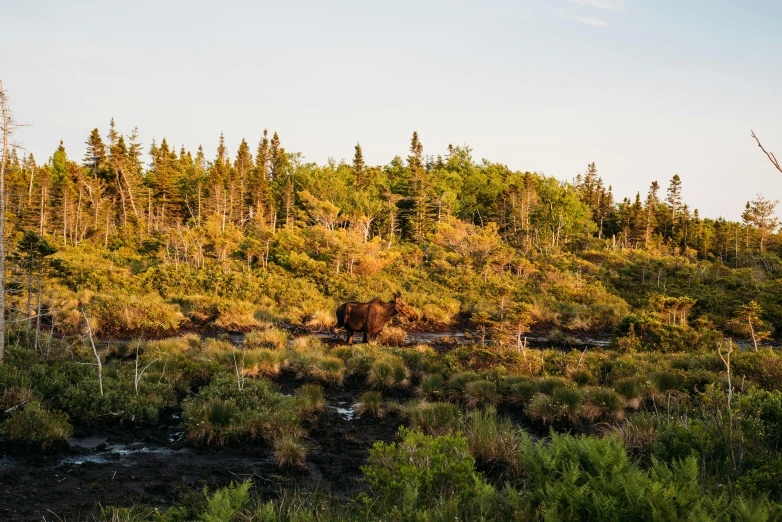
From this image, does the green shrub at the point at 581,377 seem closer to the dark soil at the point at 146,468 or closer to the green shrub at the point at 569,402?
the green shrub at the point at 569,402

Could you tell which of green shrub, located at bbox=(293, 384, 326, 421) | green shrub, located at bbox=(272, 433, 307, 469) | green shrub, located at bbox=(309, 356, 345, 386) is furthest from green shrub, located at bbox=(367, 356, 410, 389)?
green shrub, located at bbox=(272, 433, 307, 469)

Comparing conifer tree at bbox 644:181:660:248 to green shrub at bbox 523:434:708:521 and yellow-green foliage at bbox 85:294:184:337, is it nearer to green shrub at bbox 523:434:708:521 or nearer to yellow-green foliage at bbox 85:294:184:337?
yellow-green foliage at bbox 85:294:184:337

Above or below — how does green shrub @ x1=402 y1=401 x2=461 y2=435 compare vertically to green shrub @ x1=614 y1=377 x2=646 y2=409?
below

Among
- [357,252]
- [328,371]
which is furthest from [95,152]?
[328,371]

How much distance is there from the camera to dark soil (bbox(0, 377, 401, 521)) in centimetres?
634

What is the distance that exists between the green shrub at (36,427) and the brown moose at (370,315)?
11.3 m

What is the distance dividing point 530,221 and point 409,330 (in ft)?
143

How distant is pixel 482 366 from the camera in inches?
547

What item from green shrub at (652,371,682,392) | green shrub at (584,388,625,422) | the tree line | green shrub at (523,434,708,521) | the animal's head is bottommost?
green shrub at (584,388,625,422)

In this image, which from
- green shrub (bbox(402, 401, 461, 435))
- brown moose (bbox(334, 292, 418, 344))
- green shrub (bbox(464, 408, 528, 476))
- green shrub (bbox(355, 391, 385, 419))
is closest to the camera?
green shrub (bbox(464, 408, 528, 476))

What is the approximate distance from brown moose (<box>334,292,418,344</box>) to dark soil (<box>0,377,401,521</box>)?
8880 millimetres

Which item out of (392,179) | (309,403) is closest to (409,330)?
(309,403)

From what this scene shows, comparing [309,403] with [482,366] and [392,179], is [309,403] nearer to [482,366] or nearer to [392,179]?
[482,366]

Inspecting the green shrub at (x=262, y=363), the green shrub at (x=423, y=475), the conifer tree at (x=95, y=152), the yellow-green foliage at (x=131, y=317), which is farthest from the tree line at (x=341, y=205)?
the green shrub at (x=423, y=475)
